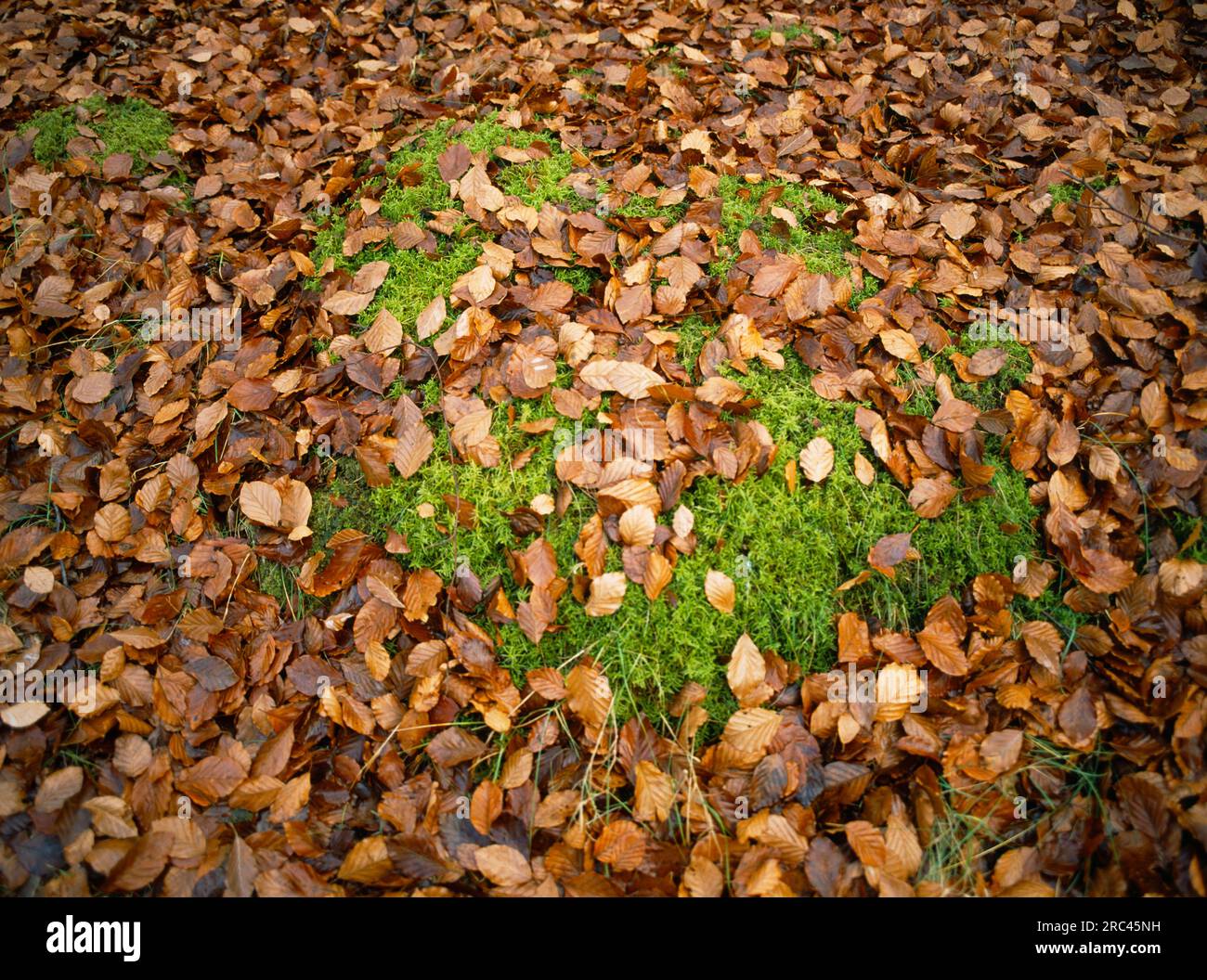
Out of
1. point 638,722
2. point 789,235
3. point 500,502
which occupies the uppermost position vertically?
point 789,235

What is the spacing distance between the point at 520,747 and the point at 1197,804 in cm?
188

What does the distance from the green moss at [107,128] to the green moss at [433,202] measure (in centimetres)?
136

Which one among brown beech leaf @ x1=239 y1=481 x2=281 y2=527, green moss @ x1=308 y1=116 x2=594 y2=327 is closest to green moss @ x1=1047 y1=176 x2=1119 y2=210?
green moss @ x1=308 y1=116 x2=594 y2=327

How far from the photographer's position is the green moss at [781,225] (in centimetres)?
278

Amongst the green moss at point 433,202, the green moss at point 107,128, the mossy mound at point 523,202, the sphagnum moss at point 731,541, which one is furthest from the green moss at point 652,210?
the green moss at point 107,128

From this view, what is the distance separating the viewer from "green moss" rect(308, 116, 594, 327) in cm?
278

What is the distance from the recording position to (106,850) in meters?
1.98

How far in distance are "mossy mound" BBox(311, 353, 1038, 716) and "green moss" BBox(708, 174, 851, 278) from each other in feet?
2.18

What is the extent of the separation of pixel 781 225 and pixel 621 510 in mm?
1478

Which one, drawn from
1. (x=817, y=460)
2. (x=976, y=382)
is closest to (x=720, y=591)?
(x=817, y=460)

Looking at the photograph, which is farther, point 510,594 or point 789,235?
point 789,235

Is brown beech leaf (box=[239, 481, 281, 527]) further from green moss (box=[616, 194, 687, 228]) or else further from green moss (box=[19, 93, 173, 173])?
green moss (box=[19, 93, 173, 173])
